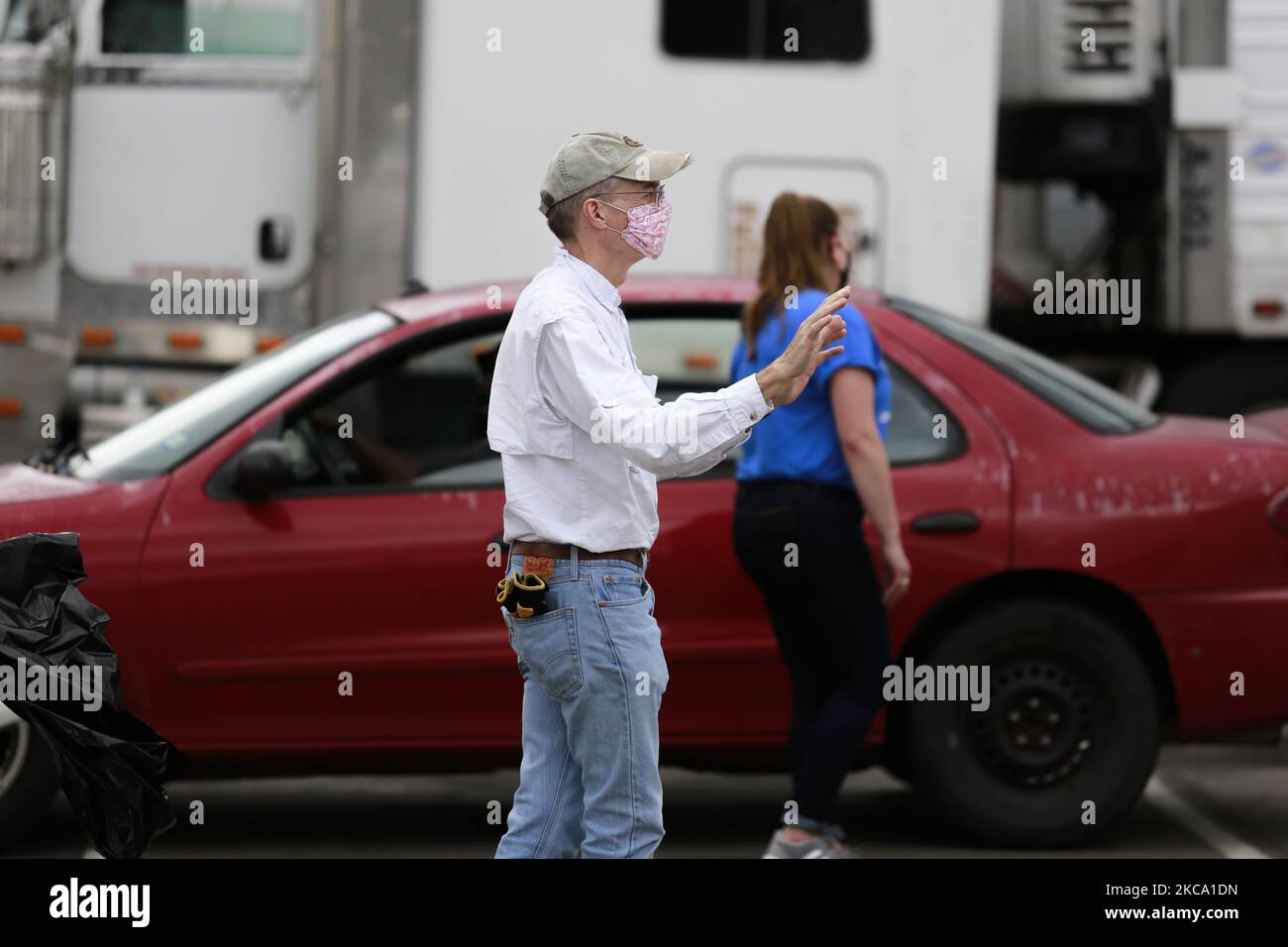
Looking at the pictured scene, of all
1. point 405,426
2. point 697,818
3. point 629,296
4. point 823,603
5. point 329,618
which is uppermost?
point 629,296

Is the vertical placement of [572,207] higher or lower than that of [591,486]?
higher

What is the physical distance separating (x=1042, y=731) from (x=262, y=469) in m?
2.23

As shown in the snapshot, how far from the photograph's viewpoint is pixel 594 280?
3.78 metres

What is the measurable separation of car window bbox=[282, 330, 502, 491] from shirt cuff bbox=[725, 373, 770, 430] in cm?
232

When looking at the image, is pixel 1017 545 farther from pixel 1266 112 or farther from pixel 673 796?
pixel 1266 112

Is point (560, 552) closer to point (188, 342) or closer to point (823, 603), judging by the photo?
point (823, 603)

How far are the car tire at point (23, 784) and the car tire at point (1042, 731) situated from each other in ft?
7.71

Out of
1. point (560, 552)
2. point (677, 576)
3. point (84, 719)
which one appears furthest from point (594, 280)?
point (677, 576)

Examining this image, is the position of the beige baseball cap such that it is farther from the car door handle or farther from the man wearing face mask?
the car door handle

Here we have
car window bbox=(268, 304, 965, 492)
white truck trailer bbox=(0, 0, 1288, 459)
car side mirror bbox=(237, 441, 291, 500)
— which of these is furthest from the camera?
white truck trailer bbox=(0, 0, 1288, 459)

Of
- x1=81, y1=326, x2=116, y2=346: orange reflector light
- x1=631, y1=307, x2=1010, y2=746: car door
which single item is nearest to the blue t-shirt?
x1=631, y1=307, x2=1010, y2=746: car door

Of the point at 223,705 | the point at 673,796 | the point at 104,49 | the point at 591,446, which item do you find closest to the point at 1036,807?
the point at 673,796

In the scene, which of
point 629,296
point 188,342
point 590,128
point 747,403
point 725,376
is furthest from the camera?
point 188,342

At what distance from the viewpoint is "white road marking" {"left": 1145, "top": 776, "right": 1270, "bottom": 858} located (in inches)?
238
